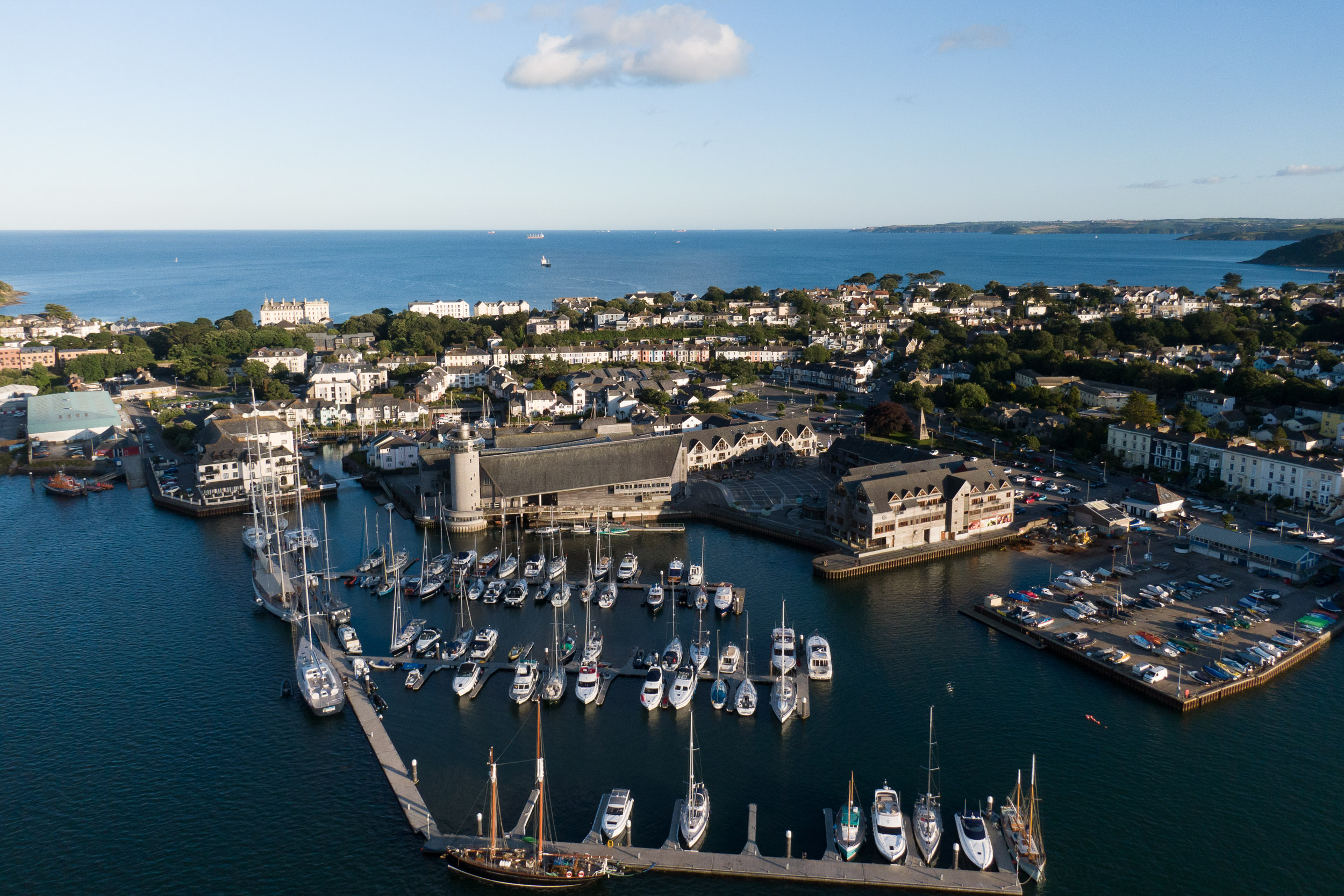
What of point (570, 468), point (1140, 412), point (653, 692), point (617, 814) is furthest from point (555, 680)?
point (1140, 412)

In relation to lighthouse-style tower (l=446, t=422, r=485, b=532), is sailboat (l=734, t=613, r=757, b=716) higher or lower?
lower

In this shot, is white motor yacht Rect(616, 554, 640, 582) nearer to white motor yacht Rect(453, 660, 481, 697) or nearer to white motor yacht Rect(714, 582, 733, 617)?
white motor yacht Rect(714, 582, 733, 617)

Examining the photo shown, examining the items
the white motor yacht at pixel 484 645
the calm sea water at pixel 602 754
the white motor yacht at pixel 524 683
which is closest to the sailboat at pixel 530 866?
the calm sea water at pixel 602 754

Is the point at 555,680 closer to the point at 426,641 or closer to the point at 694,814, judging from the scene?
the point at 426,641

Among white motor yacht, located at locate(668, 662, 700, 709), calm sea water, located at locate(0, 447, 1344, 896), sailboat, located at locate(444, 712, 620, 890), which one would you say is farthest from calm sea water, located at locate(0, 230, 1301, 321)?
sailboat, located at locate(444, 712, 620, 890)

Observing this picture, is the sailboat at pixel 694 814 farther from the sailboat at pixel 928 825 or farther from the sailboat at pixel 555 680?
the sailboat at pixel 555 680
